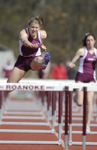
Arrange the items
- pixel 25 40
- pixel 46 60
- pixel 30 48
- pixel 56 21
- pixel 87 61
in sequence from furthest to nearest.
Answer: pixel 56 21
pixel 87 61
pixel 30 48
pixel 25 40
pixel 46 60

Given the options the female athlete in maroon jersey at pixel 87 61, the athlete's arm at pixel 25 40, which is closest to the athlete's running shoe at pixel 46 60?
the athlete's arm at pixel 25 40

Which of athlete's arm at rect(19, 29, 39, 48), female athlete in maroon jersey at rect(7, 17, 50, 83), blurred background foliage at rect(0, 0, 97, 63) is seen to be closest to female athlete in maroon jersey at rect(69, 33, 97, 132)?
female athlete in maroon jersey at rect(7, 17, 50, 83)

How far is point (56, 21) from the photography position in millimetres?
46406

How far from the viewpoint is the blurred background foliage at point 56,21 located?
131 feet

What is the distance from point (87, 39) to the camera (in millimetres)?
11000

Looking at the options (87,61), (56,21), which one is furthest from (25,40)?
(56,21)

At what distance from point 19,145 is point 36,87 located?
2.37 metres

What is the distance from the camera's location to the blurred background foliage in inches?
1574

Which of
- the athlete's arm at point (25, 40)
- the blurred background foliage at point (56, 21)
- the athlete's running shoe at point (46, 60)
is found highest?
the blurred background foliage at point (56, 21)

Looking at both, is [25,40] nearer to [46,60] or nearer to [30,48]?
[30,48]

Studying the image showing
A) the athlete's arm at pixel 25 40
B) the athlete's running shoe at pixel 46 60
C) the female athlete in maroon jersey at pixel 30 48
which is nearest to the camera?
the athlete's running shoe at pixel 46 60

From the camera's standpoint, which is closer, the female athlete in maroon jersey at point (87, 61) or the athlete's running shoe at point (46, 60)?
the athlete's running shoe at point (46, 60)

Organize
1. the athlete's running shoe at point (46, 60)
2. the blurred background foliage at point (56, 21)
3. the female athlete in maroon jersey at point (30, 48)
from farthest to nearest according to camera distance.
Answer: the blurred background foliage at point (56, 21), the female athlete in maroon jersey at point (30, 48), the athlete's running shoe at point (46, 60)

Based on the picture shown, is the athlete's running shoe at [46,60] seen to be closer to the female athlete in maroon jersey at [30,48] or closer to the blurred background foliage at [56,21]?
the female athlete in maroon jersey at [30,48]
